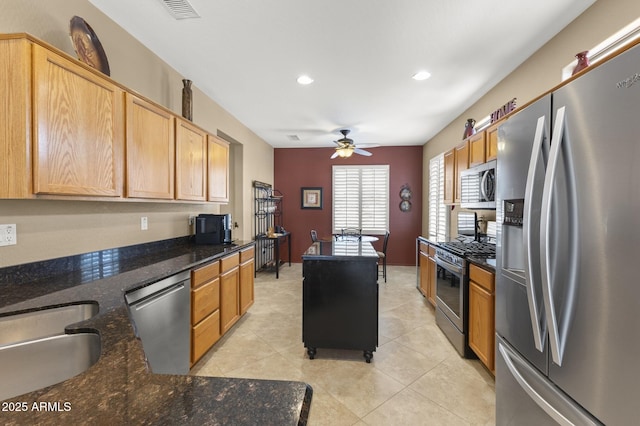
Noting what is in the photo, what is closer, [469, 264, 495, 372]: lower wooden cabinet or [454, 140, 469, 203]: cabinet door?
[469, 264, 495, 372]: lower wooden cabinet

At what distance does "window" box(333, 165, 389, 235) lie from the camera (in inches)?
256

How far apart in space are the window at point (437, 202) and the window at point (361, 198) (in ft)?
3.55

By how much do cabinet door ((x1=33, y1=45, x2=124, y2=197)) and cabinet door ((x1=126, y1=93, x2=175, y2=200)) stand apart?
80 millimetres

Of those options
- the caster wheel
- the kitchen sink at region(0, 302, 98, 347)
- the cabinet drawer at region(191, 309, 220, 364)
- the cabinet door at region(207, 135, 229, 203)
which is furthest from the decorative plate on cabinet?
the caster wheel

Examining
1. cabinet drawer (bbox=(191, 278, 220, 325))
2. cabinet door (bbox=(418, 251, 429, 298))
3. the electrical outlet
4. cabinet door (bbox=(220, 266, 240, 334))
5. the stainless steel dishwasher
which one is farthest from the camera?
cabinet door (bbox=(418, 251, 429, 298))

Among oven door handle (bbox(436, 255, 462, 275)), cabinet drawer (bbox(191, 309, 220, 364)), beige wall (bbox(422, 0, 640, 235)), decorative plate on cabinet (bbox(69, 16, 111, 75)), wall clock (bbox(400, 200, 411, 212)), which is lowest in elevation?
cabinet drawer (bbox(191, 309, 220, 364))

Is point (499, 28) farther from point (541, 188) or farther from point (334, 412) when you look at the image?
point (334, 412)

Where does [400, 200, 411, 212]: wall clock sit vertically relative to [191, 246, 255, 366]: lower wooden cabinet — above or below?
above

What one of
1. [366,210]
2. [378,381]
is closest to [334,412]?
[378,381]

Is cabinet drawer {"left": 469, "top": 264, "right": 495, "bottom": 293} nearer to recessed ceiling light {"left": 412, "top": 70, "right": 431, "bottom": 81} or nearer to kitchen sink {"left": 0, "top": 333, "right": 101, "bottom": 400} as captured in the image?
recessed ceiling light {"left": 412, "top": 70, "right": 431, "bottom": 81}

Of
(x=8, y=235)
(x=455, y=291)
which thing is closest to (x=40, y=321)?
(x=8, y=235)

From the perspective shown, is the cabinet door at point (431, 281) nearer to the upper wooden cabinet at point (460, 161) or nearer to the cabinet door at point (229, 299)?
the upper wooden cabinet at point (460, 161)

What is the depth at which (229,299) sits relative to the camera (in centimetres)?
289

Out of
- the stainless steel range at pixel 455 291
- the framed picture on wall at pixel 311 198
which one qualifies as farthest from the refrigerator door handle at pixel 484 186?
the framed picture on wall at pixel 311 198
